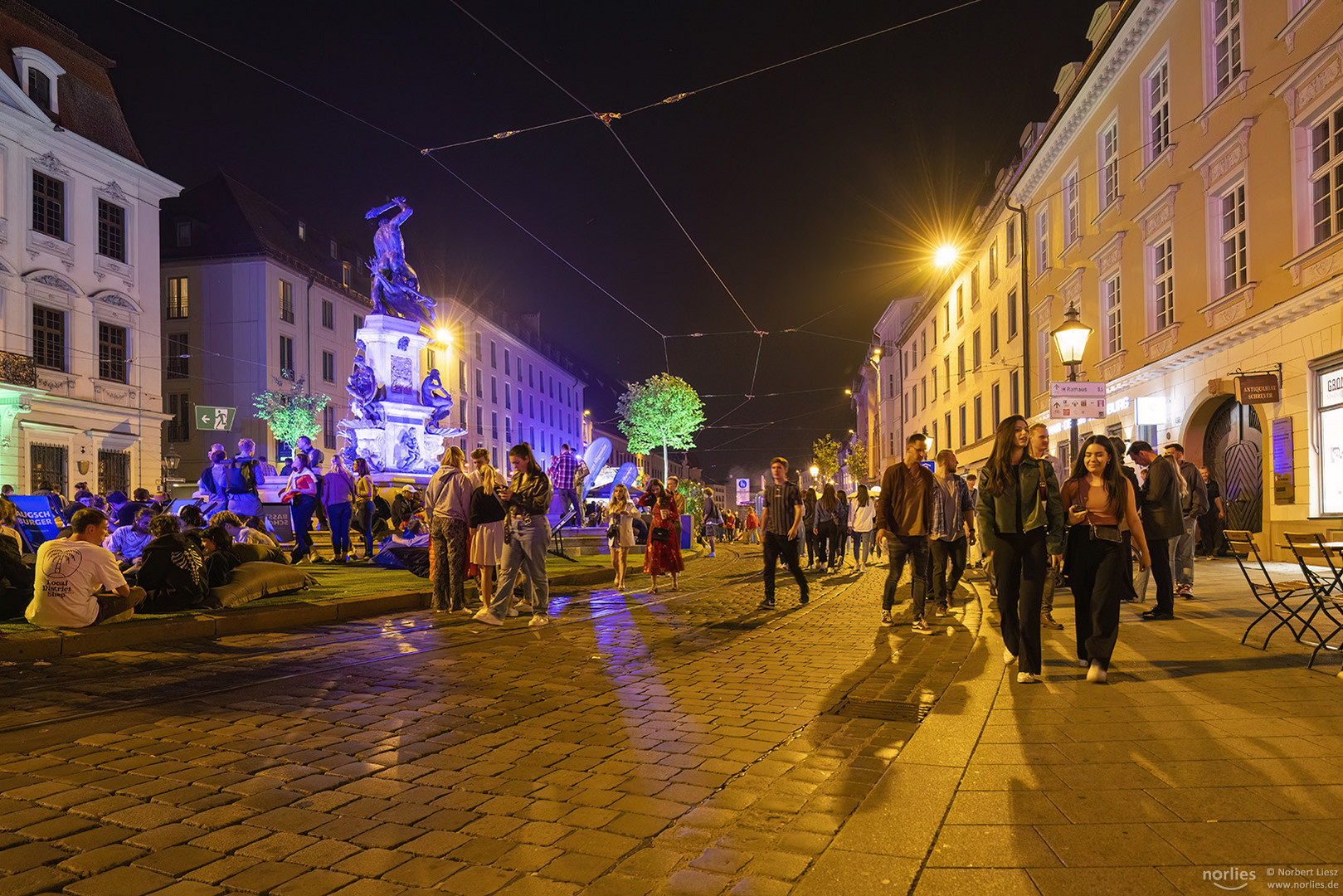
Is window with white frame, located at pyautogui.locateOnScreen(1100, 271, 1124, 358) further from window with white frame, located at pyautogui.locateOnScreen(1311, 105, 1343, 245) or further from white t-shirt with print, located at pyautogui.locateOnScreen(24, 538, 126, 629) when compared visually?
white t-shirt with print, located at pyautogui.locateOnScreen(24, 538, 126, 629)

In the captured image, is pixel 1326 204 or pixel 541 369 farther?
pixel 541 369

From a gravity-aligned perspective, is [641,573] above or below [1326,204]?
below

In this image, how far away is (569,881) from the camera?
292 centimetres

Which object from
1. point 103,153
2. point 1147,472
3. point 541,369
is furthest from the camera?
point 541,369

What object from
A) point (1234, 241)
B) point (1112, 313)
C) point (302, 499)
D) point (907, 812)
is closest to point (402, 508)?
point (302, 499)

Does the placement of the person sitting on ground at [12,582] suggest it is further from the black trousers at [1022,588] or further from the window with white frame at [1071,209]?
the window with white frame at [1071,209]

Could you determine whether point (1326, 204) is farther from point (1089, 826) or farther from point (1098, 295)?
point (1089, 826)

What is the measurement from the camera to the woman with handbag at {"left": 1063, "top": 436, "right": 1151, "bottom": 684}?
5.93 m

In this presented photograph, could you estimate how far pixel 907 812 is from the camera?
3.48m

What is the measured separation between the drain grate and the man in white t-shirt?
20.6 feet

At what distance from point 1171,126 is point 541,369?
59683 mm

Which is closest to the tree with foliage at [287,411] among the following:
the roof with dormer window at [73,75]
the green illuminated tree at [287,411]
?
the green illuminated tree at [287,411]

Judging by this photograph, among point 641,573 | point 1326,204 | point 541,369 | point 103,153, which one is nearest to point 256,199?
point 103,153

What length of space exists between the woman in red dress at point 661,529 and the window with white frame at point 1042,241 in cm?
1897
